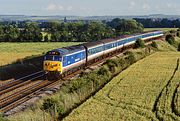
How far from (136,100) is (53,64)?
12.2 metres

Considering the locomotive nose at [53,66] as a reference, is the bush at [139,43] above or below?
below

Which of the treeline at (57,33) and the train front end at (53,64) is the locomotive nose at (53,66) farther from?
the treeline at (57,33)

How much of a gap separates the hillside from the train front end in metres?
5.80

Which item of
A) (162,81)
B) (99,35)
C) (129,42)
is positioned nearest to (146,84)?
(162,81)

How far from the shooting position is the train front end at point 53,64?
36.7m

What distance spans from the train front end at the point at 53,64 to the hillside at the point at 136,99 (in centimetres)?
580

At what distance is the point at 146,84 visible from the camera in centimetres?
3484

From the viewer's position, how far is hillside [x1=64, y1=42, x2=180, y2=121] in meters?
23.6

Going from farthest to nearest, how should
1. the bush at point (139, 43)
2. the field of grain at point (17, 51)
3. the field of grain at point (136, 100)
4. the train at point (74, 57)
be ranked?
the bush at point (139, 43) < the field of grain at point (17, 51) < the train at point (74, 57) < the field of grain at point (136, 100)

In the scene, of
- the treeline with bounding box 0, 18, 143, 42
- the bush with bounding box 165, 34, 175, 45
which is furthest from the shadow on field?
the treeline with bounding box 0, 18, 143, 42

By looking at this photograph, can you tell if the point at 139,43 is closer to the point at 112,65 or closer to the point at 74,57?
the point at 112,65

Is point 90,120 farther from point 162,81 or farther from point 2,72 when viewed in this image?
point 2,72

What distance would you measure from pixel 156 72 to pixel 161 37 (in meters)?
62.7

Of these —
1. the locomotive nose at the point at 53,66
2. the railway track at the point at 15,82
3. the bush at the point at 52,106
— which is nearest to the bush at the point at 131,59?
the railway track at the point at 15,82
